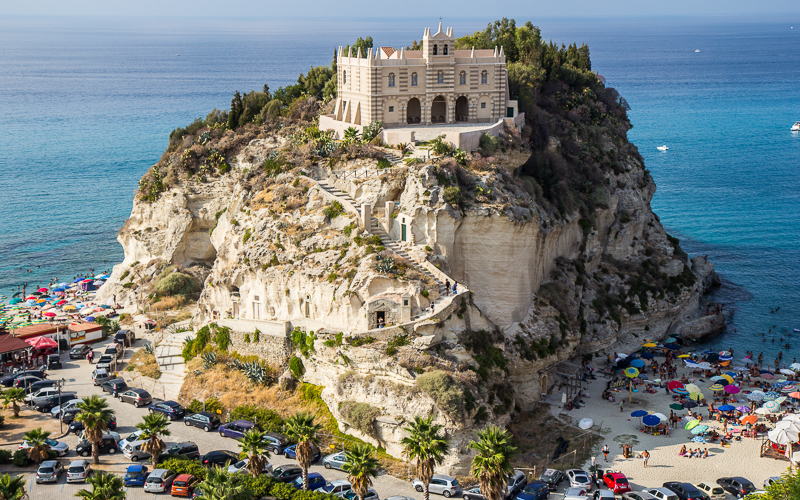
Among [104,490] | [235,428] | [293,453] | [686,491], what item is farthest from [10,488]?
[686,491]

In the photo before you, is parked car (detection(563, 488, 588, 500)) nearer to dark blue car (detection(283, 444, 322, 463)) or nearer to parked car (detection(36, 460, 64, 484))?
dark blue car (detection(283, 444, 322, 463))

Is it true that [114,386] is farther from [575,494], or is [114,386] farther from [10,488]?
[575,494]

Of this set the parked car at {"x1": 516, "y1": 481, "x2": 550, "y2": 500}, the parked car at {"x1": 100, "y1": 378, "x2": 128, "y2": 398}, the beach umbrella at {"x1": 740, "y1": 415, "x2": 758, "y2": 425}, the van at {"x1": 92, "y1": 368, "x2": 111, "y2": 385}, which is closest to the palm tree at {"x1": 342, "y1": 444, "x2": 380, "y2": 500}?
the parked car at {"x1": 516, "y1": 481, "x2": 550, "y2": 500}

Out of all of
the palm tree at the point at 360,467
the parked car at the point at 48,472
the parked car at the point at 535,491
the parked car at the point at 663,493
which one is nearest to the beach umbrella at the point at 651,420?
the parked car at the point at 663,493

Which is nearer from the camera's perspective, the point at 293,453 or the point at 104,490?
the point at 104,490

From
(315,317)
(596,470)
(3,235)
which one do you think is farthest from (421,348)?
(3,235)

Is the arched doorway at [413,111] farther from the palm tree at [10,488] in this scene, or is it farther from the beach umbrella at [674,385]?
the palm tree at [10,488]
